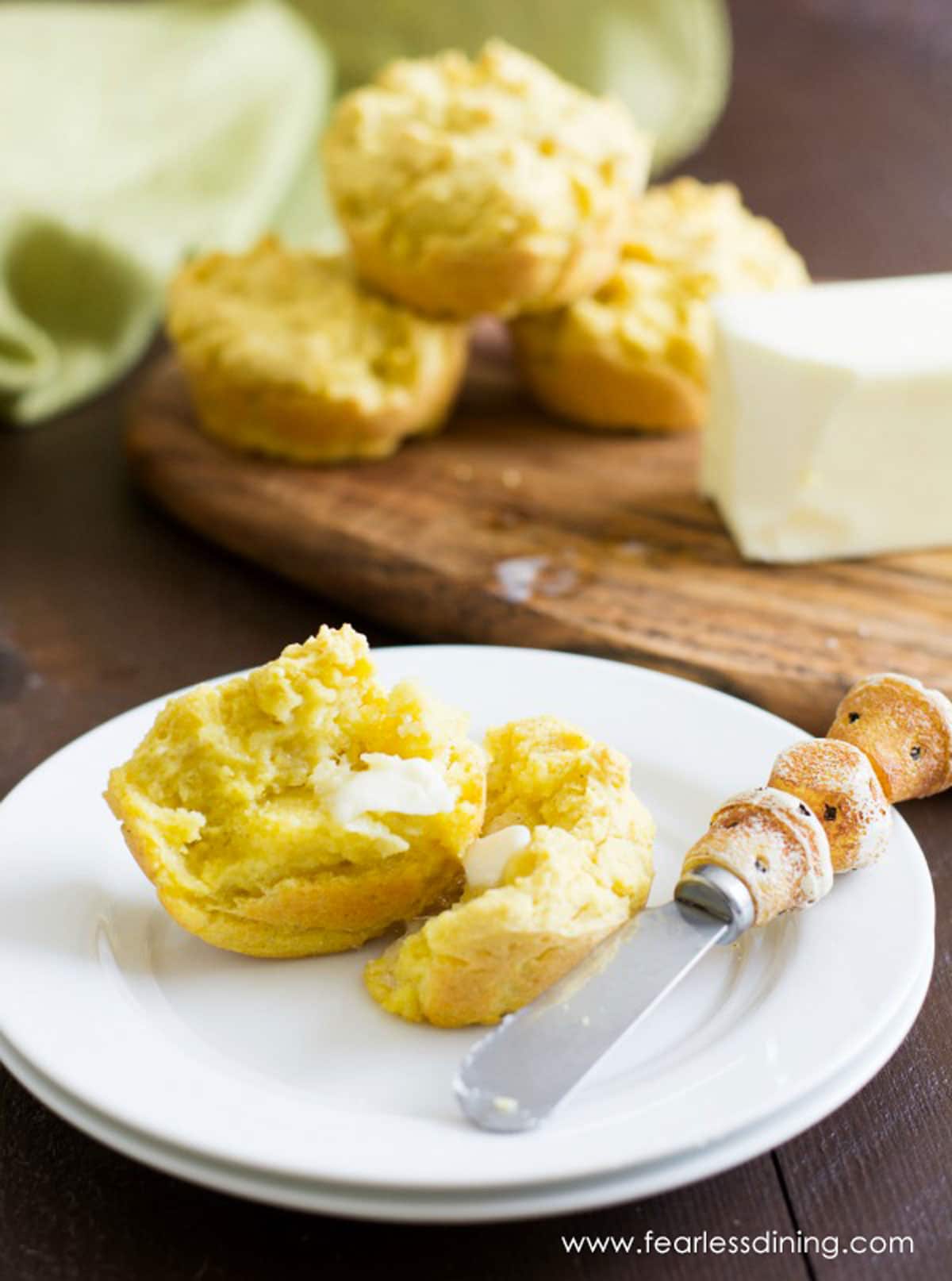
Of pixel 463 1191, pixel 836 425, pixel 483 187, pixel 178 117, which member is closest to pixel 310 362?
pixel 483 187

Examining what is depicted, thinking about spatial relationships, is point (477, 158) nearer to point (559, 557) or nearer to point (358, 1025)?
point (559, 557)

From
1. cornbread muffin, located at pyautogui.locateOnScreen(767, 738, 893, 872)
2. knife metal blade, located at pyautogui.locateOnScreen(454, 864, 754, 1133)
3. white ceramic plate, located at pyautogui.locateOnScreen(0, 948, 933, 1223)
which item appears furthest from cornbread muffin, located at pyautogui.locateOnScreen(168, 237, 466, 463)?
white ceramic plate, located at pyautogui.locateOnScreen(0, 948, 933, 1223)

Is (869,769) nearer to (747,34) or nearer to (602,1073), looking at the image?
(602,1073)

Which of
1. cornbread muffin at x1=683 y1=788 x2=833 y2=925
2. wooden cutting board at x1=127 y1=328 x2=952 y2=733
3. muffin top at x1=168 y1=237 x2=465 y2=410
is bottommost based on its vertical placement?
wooden cutting board at x1=127 y1=328 x2=952 y2=733

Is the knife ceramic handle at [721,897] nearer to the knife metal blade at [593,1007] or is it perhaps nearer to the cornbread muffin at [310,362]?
the knife metal blade at [593,1007]

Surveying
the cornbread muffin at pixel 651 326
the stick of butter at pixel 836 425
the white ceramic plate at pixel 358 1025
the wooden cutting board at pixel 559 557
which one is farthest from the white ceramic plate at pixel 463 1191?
the cornbread muffin at pixel 651 326

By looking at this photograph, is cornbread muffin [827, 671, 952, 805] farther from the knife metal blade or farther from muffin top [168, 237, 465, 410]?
muffin top [168, 237, 465, 410]
